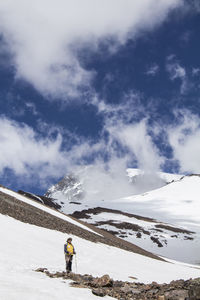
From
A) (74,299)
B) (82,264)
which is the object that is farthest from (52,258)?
(74,299)

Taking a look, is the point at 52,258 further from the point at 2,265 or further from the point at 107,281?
the point at 107,281

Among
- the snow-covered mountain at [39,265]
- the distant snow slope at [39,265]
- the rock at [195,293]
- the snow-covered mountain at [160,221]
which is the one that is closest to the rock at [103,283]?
the snow-covered mountain at [39,265]

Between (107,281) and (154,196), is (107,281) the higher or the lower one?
the lower one

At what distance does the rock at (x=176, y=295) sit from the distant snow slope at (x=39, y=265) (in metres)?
2.62

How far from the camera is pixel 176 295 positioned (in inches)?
384

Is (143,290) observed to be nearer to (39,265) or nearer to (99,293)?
(99,293)

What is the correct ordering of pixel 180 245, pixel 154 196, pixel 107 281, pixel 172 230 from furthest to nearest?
pixel 154 196 < pixel 172 230 < pixel 180 245 < pixel 107 281

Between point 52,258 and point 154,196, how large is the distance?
512ft

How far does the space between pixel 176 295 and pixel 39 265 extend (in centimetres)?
949

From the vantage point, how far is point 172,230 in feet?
270

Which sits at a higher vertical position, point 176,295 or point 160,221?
point 160,221

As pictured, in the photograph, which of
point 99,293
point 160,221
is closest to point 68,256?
point 99,293

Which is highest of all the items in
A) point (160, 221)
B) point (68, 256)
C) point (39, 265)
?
point (160, 221)

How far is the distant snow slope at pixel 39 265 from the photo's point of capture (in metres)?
9.05
